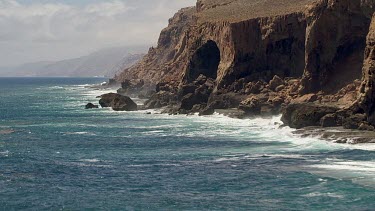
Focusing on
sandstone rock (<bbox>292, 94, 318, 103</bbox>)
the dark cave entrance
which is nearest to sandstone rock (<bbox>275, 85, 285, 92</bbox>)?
sandstone rock (<bbox>292, 94, 318, 103</bbox>)

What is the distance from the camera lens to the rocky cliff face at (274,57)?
336 feet

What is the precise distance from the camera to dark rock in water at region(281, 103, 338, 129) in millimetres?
84375

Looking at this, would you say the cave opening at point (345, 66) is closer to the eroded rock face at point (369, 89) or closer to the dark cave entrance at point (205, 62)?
the eroded rock face at point (369, 89)

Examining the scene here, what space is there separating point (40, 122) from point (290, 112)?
46.7 meters

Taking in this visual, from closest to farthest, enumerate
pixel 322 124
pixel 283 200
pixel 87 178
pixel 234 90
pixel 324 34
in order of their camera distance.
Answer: pixel 283 200 → pixel 87 178 → pixel 322 124 → pixel 324 34 → pixel 234 90

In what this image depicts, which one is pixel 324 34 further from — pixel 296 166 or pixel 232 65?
pixel 296 166

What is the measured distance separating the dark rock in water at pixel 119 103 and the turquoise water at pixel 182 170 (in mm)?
40194

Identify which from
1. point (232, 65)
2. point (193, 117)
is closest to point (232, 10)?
point (232, 65)

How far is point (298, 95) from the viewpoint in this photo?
107 metres

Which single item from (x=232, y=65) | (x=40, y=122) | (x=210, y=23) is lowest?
(x=40, y=122)

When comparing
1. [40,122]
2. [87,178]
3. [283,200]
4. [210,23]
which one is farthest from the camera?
[210,23]

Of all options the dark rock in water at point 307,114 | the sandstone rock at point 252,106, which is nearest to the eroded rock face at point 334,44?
the sandstone rock at point 252,106

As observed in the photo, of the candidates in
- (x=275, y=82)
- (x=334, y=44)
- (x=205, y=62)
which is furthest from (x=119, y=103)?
(x=334, y=44)

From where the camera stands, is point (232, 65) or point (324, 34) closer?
point (324, 34)
